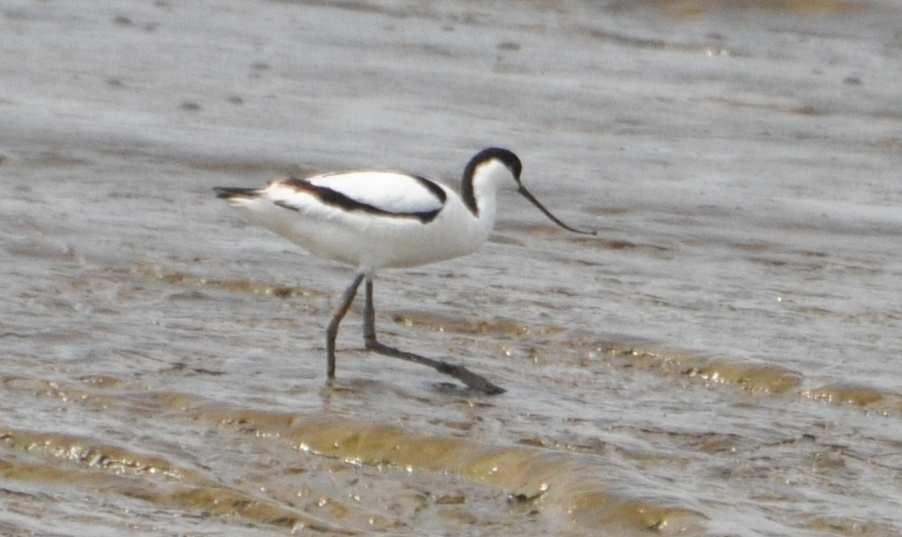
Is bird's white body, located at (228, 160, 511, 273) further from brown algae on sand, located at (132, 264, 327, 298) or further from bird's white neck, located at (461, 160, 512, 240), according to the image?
brown algae on sand, located at (132, 264, 327, 298)

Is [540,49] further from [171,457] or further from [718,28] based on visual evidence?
[171,457]

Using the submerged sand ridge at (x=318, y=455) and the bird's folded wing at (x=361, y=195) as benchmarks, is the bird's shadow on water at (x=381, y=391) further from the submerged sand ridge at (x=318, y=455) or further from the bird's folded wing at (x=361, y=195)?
the bird's folded wing at (x=361, y=195)

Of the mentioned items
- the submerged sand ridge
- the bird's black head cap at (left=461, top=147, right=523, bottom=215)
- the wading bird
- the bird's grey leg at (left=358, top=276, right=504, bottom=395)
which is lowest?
the submerged sand ridge

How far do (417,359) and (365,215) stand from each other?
24.3 inches

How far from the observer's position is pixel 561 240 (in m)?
10.6

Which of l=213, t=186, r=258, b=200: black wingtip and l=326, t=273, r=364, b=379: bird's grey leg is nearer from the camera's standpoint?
l=213, t=186, r=258, b=200: black wingtip

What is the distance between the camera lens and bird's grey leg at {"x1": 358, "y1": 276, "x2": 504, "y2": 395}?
7.77 meters

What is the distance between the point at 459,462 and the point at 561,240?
3.86 m

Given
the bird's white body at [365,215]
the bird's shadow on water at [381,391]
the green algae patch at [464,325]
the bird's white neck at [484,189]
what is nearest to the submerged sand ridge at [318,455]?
the bird's shadow on water at [381,391]

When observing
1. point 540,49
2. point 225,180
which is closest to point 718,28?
point 540,49

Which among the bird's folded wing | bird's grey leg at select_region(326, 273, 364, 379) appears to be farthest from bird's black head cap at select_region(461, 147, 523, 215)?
bird's grey leg at select_region(326, 273, 364, 379)

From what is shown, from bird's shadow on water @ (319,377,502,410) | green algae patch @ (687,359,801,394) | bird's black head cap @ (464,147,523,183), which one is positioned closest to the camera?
bird's shadow on water @ (319,377,502,410)

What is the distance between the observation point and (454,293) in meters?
9.34

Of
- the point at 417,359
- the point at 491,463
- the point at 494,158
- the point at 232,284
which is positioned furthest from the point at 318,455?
the point at 232,284
